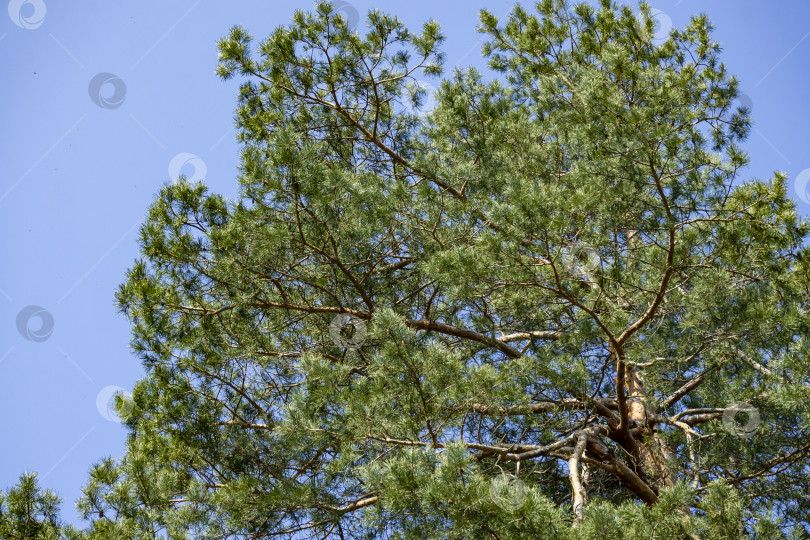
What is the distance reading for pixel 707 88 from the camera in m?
6.60

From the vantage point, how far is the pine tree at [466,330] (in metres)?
3.54

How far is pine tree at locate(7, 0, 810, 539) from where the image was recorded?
140 inches

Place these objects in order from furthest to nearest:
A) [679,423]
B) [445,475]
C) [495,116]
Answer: [495,116]
[679,423]
[445,475]

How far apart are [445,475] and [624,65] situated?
265 centimetres

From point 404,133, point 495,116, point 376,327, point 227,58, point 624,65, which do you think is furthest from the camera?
point 404,133

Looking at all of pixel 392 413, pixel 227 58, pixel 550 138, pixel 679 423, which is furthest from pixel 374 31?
pixel 679 423

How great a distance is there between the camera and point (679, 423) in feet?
15.4

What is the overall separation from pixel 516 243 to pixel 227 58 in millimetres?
2954

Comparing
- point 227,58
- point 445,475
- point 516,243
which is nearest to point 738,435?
point 516,243

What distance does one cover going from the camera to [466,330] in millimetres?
5004

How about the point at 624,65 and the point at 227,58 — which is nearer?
the point at 624,65

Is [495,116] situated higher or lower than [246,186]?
higher

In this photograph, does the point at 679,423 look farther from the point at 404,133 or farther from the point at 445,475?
the point at 404,133

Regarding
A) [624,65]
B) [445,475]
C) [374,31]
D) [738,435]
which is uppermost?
[374,31]
